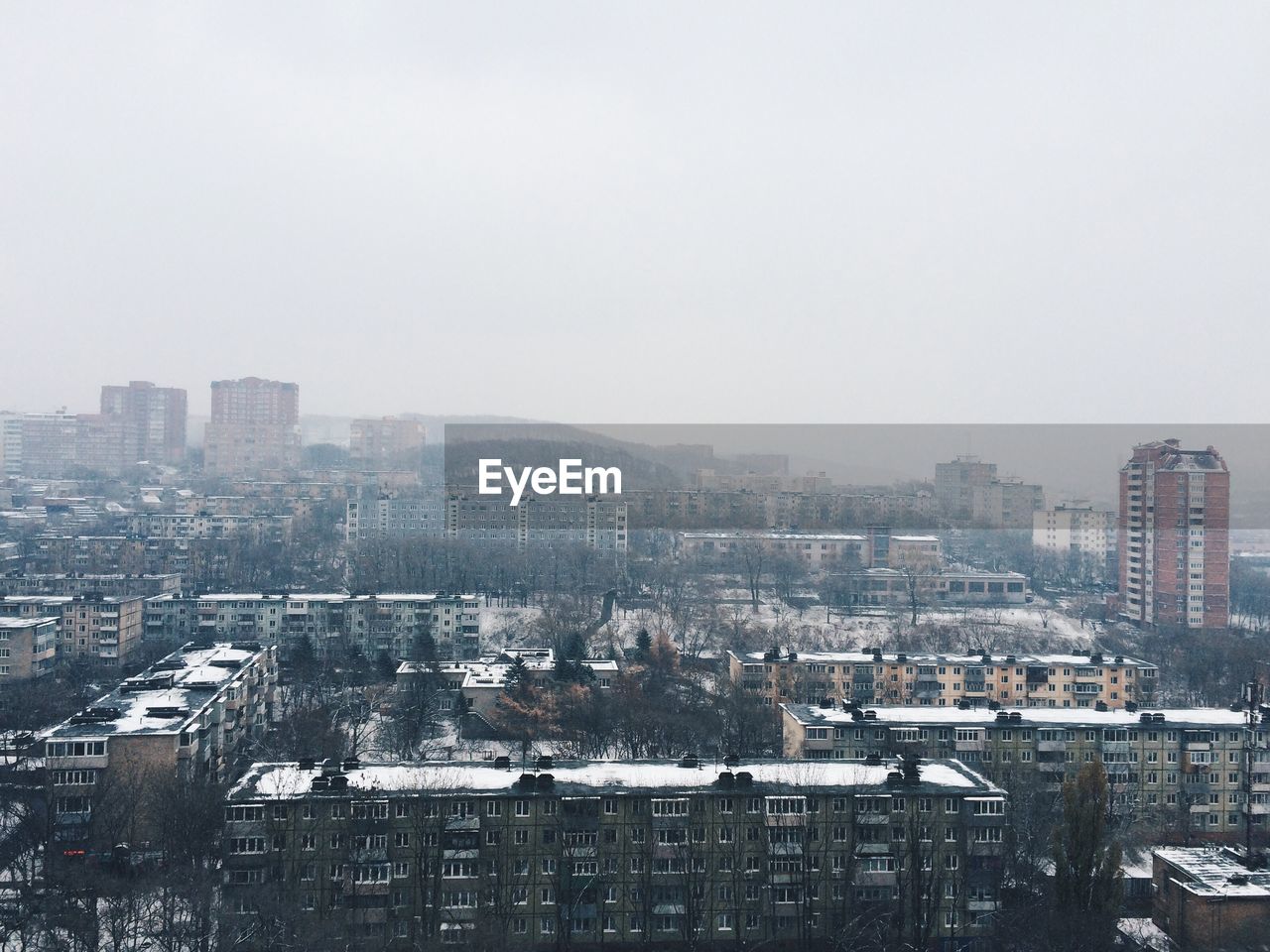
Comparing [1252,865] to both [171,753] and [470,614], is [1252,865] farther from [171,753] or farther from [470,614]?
[470,614]

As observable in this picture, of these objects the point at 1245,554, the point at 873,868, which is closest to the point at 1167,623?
the point at 873,868

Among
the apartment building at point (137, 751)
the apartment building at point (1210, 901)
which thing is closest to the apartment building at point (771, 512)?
the apartment building at point (137, 751)

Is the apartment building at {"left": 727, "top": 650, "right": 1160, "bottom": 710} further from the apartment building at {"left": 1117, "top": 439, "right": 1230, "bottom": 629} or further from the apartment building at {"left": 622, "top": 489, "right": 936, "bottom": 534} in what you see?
the apartment building at {"left": 622, "top": 489, "right": 936, "bottom": 534}

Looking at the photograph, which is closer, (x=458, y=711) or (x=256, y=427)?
(x=458, y=711)

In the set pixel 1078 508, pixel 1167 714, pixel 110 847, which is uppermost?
pixel 1078 508

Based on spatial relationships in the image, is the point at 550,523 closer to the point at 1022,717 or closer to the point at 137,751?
the point at 1022,717

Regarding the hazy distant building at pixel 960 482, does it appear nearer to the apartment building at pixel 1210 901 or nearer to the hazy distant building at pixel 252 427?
the apartment building at pixel 1210 901
